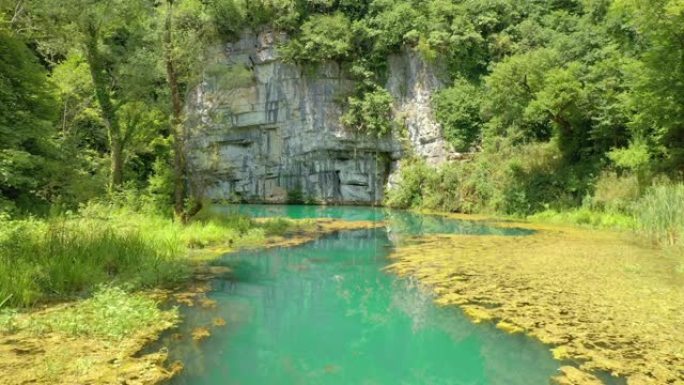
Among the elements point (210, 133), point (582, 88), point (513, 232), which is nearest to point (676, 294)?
point (513, 232)

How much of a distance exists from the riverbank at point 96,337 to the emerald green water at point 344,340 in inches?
14.6

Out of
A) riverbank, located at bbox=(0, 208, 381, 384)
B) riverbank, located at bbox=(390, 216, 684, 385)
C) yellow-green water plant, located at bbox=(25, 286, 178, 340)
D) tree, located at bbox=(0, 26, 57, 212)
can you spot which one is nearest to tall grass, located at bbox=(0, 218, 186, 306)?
riverbank, located at bbox=(0, 208, 381, 384)

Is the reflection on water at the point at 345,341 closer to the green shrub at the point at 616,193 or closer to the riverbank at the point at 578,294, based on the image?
the riverbank at the point at 578,294

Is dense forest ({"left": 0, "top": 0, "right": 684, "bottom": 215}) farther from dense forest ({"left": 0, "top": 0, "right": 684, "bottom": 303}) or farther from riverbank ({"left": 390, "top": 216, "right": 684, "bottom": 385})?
riverbank ({"left": 390, "top": 216, "right": 684, "bottom": 385})

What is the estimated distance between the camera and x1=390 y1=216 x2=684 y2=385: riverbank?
5.57 metres

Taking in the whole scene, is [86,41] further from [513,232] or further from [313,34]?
[313,34]

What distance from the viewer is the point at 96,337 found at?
5.78m

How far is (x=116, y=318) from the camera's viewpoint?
6.19 m

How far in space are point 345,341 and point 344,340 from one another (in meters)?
0.04

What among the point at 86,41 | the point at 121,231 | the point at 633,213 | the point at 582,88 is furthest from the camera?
the point at 582,88

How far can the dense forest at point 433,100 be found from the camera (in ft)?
38.8

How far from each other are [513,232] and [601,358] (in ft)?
41.0

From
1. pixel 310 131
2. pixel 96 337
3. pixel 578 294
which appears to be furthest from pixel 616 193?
pixel 310 131

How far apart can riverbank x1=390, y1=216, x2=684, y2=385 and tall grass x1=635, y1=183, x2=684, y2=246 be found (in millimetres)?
590
